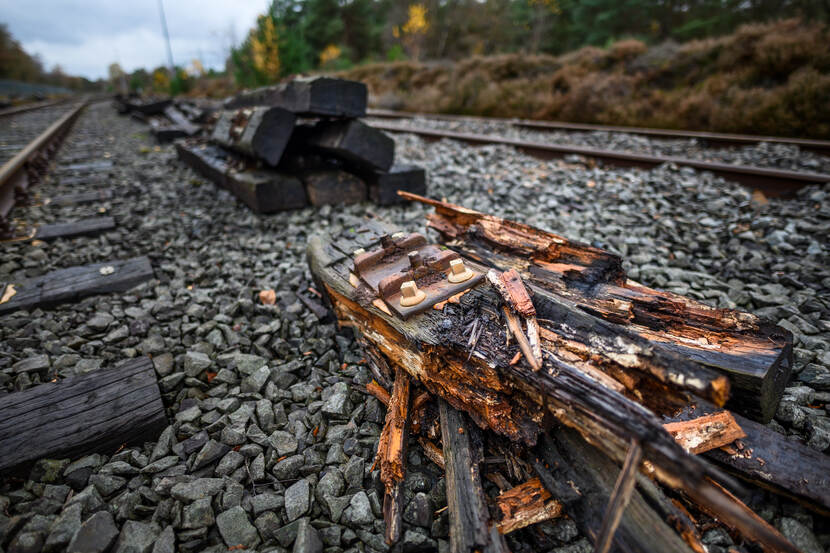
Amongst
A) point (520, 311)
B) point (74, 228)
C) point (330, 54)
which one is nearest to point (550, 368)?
point (520, 311)

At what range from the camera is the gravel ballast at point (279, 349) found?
1359 millimetres

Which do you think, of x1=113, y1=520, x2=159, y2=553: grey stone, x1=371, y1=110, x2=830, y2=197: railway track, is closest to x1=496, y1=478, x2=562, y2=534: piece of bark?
x1=113, y1=520, x2=159, y2=553: grey stone

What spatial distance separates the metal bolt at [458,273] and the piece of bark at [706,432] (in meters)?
→ 0.94

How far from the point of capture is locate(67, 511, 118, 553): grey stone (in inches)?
49.2

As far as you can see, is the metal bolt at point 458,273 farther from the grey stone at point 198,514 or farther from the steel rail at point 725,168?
the steel rail at point 725,168

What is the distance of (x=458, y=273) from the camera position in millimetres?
1793

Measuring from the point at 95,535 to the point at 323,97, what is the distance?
145 inches

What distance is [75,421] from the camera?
169 cm

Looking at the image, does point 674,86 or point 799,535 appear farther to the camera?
point 674,86

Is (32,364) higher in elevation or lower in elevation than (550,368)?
lower

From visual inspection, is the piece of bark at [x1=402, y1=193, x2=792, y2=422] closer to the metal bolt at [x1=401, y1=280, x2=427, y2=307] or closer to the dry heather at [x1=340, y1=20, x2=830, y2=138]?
the metal bolt at [x1=401, y1=280, x2=427, y2=307]

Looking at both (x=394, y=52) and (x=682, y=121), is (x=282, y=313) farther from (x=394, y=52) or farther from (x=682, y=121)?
(x=394, y=52)

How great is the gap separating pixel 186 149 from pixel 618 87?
10.9 metres

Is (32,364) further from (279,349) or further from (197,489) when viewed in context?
(197,489)
